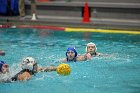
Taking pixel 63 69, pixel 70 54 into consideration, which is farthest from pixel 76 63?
pixel 63 69

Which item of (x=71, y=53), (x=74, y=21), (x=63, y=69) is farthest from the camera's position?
(x=74, y=21)

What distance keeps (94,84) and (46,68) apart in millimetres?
1532

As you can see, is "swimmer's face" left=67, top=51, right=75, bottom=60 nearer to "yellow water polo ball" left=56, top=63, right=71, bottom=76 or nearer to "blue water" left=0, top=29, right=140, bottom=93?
"blue water" left=0, top=29, right=140, bottom=93

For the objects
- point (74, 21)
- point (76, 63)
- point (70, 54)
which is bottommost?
point (76, 63)

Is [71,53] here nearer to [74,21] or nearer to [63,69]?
[63,69]

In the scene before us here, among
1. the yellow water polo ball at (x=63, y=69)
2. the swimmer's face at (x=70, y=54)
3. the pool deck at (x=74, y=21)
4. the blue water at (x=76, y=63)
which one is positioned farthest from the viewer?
the pool deck at (x=74, y=21)

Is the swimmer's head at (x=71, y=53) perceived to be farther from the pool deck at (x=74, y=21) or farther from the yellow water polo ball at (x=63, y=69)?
the pool deck at (x=74, y=21)

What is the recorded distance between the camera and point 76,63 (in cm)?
1055

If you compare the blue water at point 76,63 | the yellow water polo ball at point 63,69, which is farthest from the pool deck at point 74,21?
the yellow water polo ball at point 63,69

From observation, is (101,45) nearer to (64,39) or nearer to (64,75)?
(64,39)

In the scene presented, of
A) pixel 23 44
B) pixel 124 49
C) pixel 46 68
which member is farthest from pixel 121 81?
pixel 23 44

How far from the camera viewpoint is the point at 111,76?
363 inches

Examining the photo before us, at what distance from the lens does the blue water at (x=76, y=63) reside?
8312 millimetres

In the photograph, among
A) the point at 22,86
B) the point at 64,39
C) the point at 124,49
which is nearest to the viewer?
the point at 22,86
